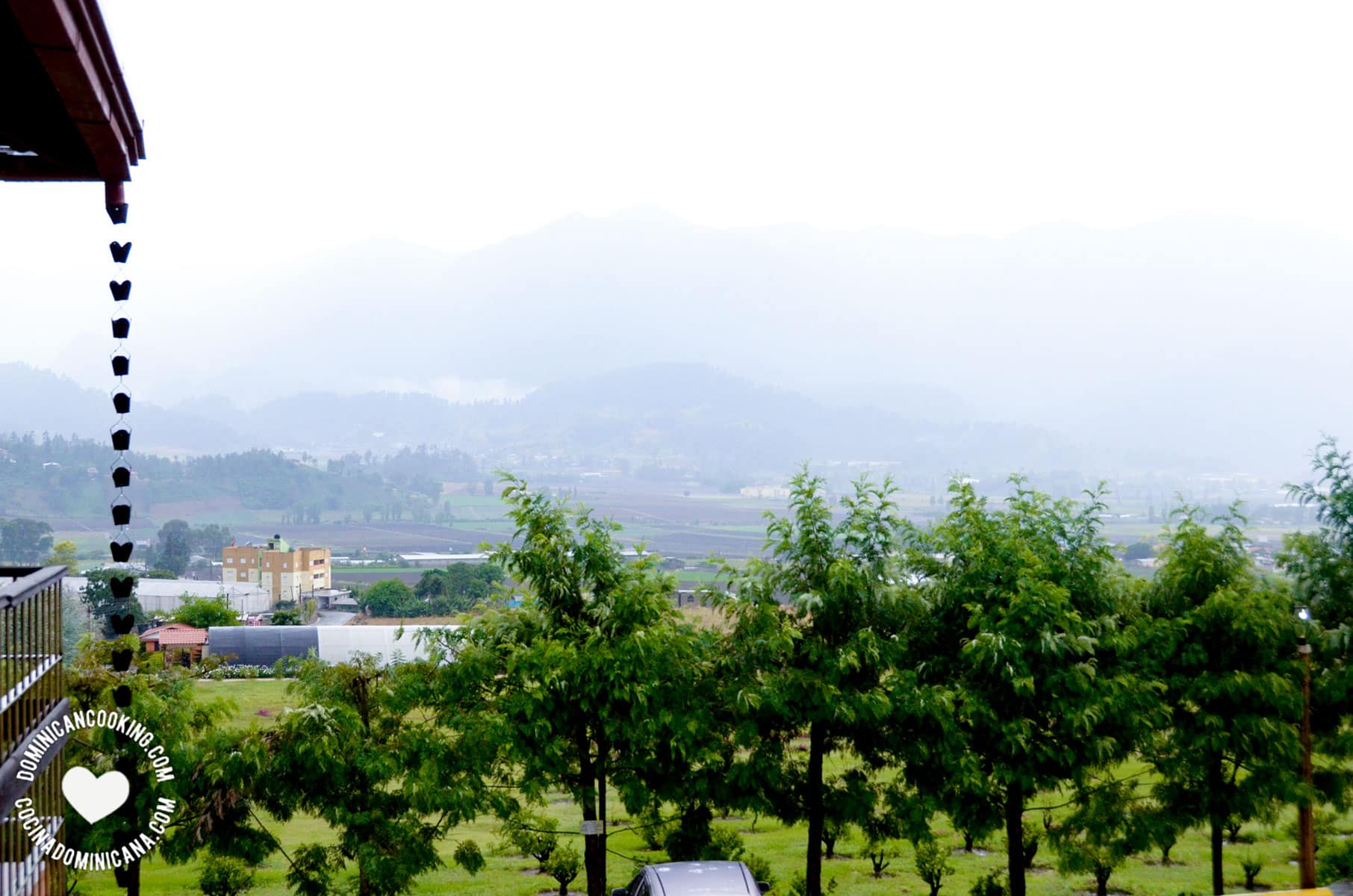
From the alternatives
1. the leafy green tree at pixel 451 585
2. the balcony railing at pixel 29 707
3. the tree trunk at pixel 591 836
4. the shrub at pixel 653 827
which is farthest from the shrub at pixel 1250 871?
the leafy green tree at pixel 451 585

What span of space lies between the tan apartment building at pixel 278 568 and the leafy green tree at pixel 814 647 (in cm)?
5148

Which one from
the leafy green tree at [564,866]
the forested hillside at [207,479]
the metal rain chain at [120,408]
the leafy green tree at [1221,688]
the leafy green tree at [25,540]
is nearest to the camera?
the metal rain chain at [120,408]

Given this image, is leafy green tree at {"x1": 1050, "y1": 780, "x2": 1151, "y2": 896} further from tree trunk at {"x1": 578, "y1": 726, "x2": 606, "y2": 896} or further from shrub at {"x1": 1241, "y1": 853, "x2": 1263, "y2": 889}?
tree trunk at {"x1": 578, "y1": 726, "x2": 606, "y2": 896}

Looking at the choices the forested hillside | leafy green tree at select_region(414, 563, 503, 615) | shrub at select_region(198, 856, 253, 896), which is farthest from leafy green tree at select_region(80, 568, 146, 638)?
the forested hillside

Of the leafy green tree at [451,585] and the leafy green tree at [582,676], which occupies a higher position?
the leafy green tree at [582,676]

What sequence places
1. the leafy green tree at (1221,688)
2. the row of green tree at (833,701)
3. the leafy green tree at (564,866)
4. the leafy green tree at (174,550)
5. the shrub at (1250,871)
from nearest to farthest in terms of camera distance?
the row of green tree at (833,701), the leafy green tree at (1221,688), the leafy green tree at (564,866), the shrub at (1250,871), the leafy green tree at (174,550)

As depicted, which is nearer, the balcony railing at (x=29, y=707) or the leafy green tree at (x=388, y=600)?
the balcony railing at (x=29, y=707)

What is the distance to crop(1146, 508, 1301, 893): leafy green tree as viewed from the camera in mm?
11820

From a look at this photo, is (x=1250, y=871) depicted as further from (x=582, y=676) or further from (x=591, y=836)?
(x=582, y=676)

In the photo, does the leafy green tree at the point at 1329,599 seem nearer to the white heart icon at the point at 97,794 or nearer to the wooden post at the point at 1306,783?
the wooden post at the point at 1306,783

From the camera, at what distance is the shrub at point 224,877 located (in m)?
12.3

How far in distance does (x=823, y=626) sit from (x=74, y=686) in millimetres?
7802

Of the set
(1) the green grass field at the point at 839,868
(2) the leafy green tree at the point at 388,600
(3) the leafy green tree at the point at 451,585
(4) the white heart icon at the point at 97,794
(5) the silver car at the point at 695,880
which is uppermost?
(4) the white heart icon at the point at 97,794

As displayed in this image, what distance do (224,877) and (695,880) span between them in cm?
629
